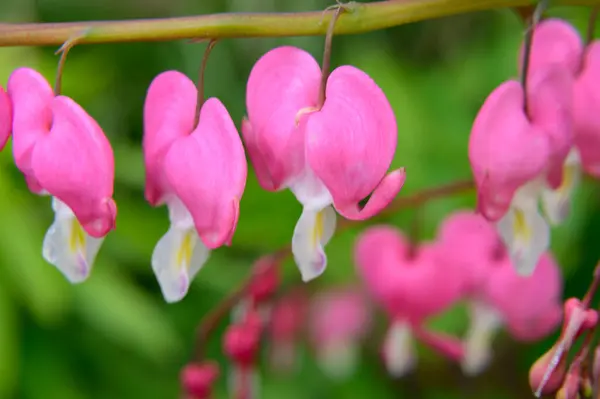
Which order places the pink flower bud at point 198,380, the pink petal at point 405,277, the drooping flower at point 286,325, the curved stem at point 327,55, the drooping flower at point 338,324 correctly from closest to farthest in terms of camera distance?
the curved stem at point 327,55 < the pink flower bud at point 198,380 < the pink petal at point 405,277 < the drooping flower at point 286,325 < the drooping flower at point 338,324

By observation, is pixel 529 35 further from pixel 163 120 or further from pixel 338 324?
pixel 338 324

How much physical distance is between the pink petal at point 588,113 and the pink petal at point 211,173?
1.19 feet

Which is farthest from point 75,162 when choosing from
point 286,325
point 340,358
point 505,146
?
point 340,358

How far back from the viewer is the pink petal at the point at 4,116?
0.76 metres

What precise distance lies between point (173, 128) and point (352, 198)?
0.19 meters

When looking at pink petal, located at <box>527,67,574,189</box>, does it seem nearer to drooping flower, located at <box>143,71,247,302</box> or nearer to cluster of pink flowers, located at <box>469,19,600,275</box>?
cluster of pink flowers, located at <box>469,19,600,275</box>

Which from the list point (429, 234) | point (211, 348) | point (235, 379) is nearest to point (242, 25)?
point (235, 379)

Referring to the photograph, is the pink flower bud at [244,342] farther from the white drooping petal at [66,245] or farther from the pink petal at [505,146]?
the pink petal at [505,146]

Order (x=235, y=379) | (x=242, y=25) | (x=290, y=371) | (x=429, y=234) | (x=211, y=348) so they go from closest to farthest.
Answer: (x=242, y=25) → (x=235, y=379) → (x=429, y=234) → (x=290, y=371) → (x=211, y=348)

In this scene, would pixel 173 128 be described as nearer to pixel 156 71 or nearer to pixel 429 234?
pixel 429 234

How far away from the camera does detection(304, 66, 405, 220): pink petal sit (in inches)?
28.0

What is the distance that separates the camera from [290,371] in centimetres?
240

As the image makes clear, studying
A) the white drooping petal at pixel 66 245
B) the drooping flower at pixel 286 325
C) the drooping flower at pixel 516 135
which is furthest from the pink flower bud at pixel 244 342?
the drooping flower at pixel 286 325

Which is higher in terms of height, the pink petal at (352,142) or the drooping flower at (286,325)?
the pink petal at (352,142)
